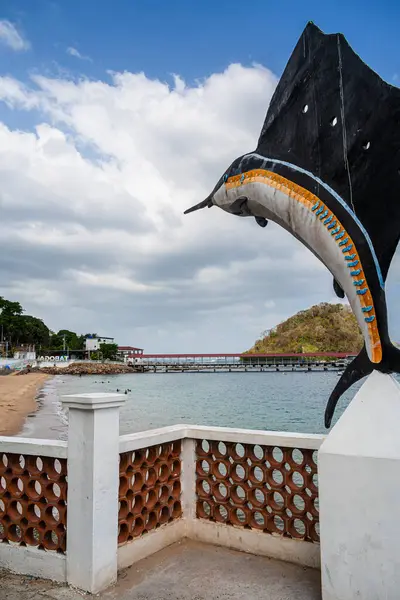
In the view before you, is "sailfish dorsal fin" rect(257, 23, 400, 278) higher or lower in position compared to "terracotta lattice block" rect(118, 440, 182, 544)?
higher

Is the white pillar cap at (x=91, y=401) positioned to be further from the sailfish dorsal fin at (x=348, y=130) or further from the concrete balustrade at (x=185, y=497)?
the sailfish dorsal fin at (x=348, y=130)

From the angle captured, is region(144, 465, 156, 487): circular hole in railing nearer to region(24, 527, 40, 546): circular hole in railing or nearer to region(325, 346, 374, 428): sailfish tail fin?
region(24, 527, 40, 546): circular hole in railing

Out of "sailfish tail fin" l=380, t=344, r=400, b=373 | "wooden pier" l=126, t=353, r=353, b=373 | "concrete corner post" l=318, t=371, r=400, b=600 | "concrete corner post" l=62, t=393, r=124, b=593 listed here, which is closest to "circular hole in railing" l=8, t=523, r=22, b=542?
"concrete corner post" l=62, t=393, r=124, b=593

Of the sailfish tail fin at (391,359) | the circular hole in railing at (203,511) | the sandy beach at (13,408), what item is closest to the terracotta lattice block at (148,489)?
the circular hole in railing at (203,511)

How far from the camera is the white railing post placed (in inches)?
162

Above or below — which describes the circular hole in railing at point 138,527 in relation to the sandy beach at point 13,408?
above

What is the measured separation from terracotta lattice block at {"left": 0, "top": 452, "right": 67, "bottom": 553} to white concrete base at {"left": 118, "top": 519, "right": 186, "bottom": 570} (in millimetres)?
444

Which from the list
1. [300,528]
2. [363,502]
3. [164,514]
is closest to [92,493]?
[164,514]

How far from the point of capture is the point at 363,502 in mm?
2859

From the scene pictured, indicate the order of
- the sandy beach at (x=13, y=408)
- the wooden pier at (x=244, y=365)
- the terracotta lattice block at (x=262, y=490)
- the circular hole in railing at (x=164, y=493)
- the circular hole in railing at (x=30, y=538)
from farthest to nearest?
the wooden pier at (x=244, y=365) → the sandy beach at (x=13, y=408) → the circular hole in railing at (x=164, y=493) → the terracotta lattice block at (x=262, y=490) → the circular hole in railing at (x=30, y=538)

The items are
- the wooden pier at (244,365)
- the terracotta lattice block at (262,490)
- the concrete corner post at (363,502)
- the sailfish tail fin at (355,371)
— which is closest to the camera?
the concrete corner post at (363,502)

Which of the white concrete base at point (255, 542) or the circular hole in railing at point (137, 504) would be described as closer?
the white concrete base at point (255, 542)

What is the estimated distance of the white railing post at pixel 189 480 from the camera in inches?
162

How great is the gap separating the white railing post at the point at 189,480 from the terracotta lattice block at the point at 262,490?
34 mm
